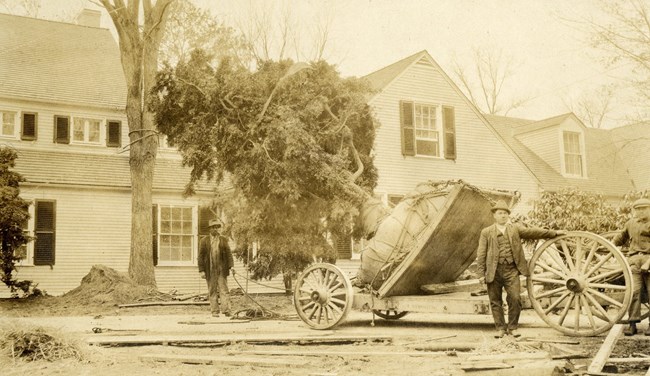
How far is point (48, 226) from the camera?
19.9 m

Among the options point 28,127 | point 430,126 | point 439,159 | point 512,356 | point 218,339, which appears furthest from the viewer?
Result: point 430,126

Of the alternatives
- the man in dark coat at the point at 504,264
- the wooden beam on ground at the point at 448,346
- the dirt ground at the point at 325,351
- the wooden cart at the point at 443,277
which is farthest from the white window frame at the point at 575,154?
A: the wooden beam on ground at the point at 448,346

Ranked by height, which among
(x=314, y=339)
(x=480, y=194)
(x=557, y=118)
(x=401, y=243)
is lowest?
(x=314, y=339)

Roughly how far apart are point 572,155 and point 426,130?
7389 millimetres

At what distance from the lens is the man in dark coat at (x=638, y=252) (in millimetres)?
Answer: 9094

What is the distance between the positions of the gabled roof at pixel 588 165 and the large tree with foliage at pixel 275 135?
1227 cm

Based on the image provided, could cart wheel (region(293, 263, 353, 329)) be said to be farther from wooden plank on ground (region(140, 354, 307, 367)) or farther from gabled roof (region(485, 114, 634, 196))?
gabled roof (region(485, 114, 634, 196))

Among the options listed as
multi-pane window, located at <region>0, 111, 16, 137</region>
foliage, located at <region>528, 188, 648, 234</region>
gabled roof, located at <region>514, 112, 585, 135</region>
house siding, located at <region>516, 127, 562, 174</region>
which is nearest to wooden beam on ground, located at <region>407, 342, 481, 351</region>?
foliage, located at <region>528, 188, 648, 234</region>

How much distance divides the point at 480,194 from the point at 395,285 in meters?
1.84

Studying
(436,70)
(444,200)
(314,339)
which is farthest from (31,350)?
(436,70)

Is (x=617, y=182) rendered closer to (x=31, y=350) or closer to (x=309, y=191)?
(x=309, y=191)

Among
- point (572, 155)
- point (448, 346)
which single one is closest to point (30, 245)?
point (448, 346)

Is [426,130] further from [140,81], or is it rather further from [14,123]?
[14,123]

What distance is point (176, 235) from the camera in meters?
21.5
